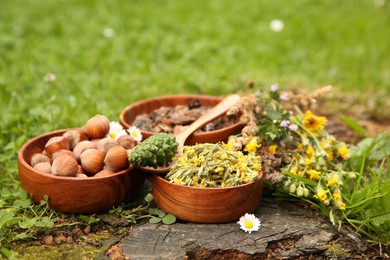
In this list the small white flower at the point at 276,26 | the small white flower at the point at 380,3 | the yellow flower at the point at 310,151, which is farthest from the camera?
the small white flower at the point at 380,3

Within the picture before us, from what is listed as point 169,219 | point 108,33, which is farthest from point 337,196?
point 108,33

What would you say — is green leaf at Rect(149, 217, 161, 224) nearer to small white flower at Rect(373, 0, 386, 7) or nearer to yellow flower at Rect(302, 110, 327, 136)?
yellow flower at Rect(302, 110, 327, 136)

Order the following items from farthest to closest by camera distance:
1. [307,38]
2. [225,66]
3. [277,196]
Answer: [307,38] < [225,66] < [277,196]

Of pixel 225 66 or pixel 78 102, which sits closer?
pixel 78 102

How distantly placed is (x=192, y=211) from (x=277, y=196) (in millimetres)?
582

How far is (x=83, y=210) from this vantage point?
109 inches

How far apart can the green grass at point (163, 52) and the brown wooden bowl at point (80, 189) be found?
1.99 feet

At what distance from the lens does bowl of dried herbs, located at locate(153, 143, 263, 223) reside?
8.59 ft

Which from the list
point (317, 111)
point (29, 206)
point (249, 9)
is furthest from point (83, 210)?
point (249, 9)

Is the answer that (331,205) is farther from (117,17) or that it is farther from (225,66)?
(117,17)

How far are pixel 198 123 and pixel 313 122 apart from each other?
2.11 feet

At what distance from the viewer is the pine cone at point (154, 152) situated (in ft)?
8.75

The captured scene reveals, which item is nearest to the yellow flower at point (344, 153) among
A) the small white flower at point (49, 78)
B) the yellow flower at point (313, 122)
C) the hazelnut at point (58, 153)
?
the yellow flower at point (313, 122)

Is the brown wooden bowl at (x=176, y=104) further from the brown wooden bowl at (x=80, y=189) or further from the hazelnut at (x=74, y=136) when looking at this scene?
the brown wooden bowl at (x=80, y=189)
